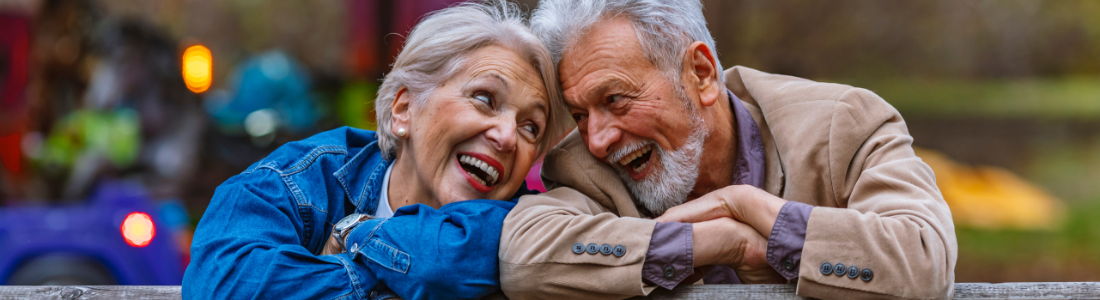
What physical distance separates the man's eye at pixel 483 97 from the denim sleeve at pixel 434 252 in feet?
1.17

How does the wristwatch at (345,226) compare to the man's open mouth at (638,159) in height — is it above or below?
above

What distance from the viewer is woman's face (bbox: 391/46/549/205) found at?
2.04 m

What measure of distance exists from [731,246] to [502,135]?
0.65m

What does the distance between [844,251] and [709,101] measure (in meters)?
0.72

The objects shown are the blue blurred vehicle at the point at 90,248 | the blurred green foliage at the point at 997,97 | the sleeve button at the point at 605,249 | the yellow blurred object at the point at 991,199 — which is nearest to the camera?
the sleeve button at the point at 605,249

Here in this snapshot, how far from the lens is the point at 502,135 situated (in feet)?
6.57

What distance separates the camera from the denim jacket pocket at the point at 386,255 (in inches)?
66.5

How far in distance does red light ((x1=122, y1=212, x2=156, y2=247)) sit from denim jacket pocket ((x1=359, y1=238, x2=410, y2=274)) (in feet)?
10.6

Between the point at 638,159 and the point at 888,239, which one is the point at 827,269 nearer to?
the point at 888,239

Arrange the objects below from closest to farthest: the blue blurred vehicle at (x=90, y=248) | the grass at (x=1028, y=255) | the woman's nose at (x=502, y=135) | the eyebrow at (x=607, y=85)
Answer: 1. the woman's nose at (x=502, y=135)
2. the eyebrow at (x=607, y=85)
3. the blue blurred vehicle at (x=90, y=248)
4. the grass at (x=1028, y=255)

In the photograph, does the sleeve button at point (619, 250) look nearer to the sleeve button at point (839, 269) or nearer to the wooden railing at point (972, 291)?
the wooden railing at point (972, 291)

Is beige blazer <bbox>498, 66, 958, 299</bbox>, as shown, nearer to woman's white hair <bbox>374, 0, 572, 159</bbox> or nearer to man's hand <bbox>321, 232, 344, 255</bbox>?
woman's white hair <bbox>374, 0, 572, 159</bbox>

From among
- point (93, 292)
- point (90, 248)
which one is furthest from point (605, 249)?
point (90, 248)

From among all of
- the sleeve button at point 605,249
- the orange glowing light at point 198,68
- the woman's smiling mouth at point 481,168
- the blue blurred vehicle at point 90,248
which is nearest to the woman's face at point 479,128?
the woman's smiling mouth at point 481,168
